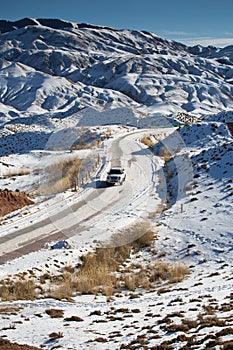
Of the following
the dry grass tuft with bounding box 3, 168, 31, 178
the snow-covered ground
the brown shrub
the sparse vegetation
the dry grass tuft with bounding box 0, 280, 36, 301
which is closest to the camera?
the snow-covered ground

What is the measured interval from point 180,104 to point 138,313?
136507 mm

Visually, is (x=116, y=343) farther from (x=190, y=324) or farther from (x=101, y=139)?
(x=101, y=139)

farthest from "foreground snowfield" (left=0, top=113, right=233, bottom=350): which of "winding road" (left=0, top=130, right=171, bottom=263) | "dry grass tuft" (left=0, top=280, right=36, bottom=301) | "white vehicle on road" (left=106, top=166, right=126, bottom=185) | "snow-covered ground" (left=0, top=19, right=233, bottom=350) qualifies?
"white vehicle on road" (left=106, top=166, right=126, bottom=185)

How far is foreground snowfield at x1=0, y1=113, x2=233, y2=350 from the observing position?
1212cm

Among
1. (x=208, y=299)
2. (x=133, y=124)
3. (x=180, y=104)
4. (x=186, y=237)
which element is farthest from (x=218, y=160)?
(x=180, y=104)

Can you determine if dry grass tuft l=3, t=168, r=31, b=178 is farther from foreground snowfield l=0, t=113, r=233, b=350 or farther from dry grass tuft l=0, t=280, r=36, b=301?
dry grass tuft l=0, t=280, r=36, b=301

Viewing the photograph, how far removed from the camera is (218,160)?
3375 cm

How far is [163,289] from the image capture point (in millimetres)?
16828

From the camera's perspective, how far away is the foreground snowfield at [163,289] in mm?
12125

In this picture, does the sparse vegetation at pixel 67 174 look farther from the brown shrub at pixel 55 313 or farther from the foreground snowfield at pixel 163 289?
the brown shrub at pixel 55 313

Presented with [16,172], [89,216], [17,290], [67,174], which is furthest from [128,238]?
[16,172]

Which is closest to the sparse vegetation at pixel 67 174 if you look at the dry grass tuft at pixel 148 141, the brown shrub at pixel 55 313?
the dry grass tuft at pixel 148 141

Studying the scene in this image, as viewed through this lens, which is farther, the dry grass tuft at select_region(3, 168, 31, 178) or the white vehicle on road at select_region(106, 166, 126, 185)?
the dry grass tuft at select_region(3, 168, 31, 178)

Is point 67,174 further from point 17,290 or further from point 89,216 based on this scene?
point 17,290
